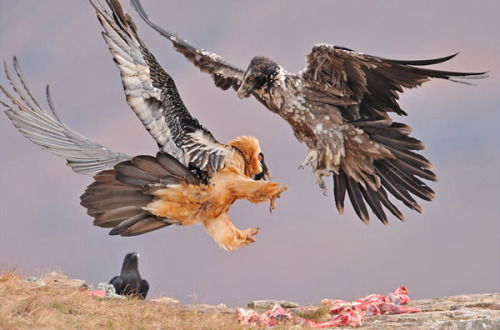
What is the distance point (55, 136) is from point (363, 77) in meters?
3.57

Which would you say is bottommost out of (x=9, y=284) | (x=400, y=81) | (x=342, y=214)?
(x=9, y=284)

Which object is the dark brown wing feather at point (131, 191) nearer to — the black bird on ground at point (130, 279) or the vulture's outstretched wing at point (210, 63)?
the vulture's outstretched wing at point (210, 63)

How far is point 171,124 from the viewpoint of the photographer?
611cm

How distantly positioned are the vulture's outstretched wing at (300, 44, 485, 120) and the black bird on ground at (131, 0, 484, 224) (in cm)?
1

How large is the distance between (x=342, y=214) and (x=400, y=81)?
1876 mm

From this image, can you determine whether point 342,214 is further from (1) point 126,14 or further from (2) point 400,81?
(1) point 126,14

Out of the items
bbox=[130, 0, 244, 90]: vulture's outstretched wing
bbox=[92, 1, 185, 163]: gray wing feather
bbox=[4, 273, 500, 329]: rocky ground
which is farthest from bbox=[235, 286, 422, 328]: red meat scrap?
bbox=[130, 0, 244, 90]: vulture's outstretched wing

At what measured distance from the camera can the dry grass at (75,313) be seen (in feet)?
16.5

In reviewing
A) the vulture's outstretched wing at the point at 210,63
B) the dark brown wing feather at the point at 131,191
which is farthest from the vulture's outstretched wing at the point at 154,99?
the vulture's outstretched wing at the point at 210,63

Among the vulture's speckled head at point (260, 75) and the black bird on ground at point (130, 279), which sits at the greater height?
the vulture's speckled head at point (260, 75)

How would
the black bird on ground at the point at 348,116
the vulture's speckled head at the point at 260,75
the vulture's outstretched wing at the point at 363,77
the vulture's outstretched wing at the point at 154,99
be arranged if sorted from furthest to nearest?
the vulture's speckled head at the point at 260,75 → the black bird on ground at the point at 348,116 → the vulture's outstretched wing at the point at 363,77 → the vulture's outstretched wing at the point at 154,99

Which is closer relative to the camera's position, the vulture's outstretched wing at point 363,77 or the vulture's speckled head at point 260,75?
the vulture's outstretched wing at point 363,77

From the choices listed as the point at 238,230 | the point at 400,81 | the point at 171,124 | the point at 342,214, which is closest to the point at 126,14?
the point at 171,124

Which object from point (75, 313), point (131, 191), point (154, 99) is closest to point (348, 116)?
point (154, 99)
